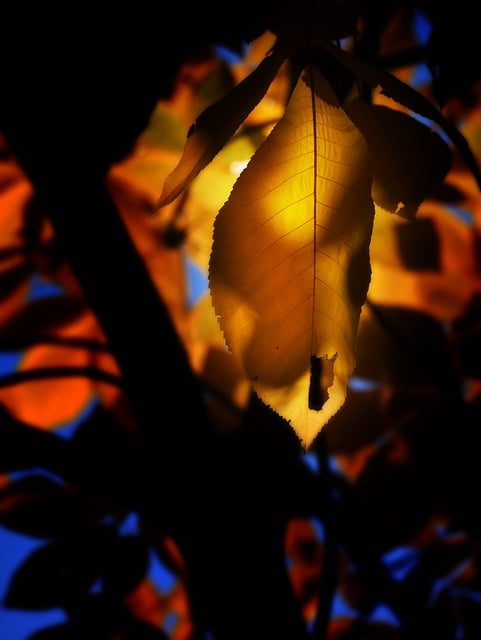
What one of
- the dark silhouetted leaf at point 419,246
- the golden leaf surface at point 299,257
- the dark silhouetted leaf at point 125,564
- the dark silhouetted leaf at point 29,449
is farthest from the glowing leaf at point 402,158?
the dark silhouetted leaf at point 125,564

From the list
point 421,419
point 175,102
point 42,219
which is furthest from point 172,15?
point 421,419

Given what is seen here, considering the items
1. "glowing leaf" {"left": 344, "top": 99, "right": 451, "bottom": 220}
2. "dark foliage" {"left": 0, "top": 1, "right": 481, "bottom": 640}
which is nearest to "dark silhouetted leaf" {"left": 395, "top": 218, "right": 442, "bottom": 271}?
"dark foliage" {"left": 0, "top": 1, "right": 481, "bottom": 640}

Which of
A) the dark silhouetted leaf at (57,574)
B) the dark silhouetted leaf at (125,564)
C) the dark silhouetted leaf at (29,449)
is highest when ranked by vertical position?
the dark silhouetted leaf at (29,449)

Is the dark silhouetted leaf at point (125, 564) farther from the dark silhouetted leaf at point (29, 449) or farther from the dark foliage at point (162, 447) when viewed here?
the dark silhouetted leaf at point (29, 449)

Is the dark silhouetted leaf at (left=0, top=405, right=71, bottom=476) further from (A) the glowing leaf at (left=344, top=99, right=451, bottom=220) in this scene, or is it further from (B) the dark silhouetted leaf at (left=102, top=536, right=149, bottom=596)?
(A) the glowing leaf at (left=344, top=99, right=451, bottom=220)

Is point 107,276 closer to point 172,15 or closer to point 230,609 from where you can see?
point 172,15
